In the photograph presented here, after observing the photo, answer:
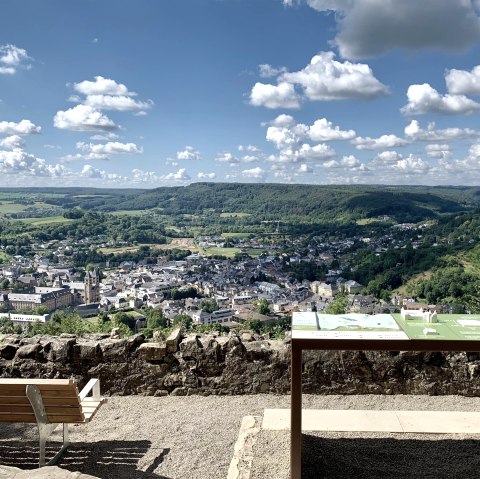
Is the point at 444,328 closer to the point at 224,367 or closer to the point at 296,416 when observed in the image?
the point at 296,416

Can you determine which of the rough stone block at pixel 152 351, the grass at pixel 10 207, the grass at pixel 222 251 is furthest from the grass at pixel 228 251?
the rough stone block at pixel 152 351

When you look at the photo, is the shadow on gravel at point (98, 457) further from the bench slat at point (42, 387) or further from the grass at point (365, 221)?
the grass at point (365, 221)

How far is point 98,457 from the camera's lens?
4359 mm

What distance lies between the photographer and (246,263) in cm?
5438

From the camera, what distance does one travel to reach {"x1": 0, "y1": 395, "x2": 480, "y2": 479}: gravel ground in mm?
3838

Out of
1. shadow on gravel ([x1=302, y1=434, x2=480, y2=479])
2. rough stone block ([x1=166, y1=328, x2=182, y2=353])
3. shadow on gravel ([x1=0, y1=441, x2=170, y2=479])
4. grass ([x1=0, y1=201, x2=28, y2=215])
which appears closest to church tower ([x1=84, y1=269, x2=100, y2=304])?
rough stone block ([x1=166, y1=328, x2=182, y2=353])

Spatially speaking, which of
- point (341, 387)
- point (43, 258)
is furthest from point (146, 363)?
point (43, 258)

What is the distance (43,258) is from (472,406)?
55.9 meters

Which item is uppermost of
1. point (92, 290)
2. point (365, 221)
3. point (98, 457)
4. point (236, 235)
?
point (98, 457)

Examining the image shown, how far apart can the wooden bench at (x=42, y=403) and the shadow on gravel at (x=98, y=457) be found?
229mm

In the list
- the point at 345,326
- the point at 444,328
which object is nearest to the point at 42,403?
the point at 345,326

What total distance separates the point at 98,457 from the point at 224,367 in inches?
72.4

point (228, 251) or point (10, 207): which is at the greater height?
point (10, 207)

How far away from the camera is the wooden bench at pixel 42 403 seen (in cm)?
401
